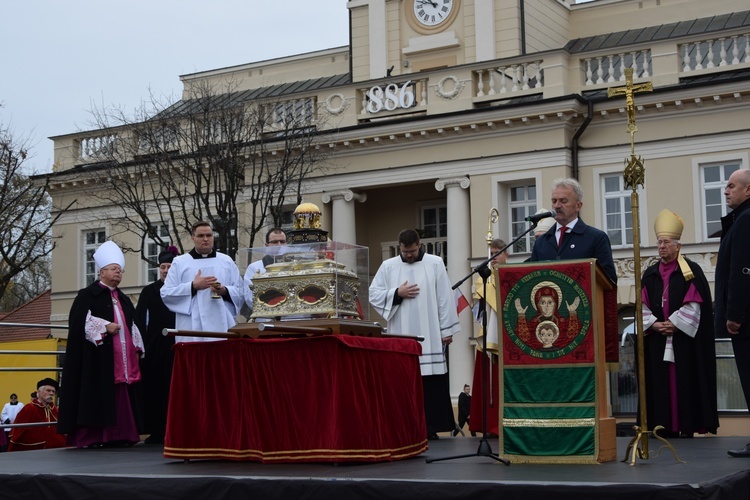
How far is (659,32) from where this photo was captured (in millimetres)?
36875

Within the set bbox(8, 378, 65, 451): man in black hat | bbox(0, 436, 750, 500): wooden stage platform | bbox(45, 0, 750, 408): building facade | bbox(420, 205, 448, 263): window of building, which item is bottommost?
bbox(8, 378, 65, 451): man in black hat

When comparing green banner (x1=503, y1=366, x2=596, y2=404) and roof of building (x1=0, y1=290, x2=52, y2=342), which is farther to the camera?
roof of building (x1=0, y1=290, x2=52, y2=342)

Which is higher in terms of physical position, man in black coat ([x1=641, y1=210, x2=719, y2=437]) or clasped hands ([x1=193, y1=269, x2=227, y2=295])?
clasped hands ([x1=193, y1=269, x2=227, y2=295])

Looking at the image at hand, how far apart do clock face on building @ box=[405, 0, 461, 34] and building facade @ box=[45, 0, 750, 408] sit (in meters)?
0.05

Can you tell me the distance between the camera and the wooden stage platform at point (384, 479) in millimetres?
6270

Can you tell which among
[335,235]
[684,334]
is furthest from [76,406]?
[335,235]

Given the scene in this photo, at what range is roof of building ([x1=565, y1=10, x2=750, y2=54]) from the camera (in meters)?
35.4

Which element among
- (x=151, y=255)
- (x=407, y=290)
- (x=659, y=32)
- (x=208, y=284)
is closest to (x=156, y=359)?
(x=208, y=284)

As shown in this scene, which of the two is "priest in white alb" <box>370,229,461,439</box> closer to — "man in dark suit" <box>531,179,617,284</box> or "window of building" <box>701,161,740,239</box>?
"man in dark suit" <box>531,179,617,284</box>

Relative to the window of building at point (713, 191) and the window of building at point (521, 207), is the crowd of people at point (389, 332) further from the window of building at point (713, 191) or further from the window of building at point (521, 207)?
the window of building at point (521, 207)

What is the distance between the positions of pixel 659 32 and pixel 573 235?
30.2m

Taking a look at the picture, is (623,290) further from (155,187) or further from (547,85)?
(155,187)

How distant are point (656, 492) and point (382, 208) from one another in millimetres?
30514

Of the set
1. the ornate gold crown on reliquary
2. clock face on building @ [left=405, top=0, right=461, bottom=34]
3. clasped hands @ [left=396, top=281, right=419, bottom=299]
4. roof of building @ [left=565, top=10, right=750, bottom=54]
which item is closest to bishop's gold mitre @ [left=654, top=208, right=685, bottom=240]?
clasped hands @ [left=396, top=281, right=419, bottom=299]
